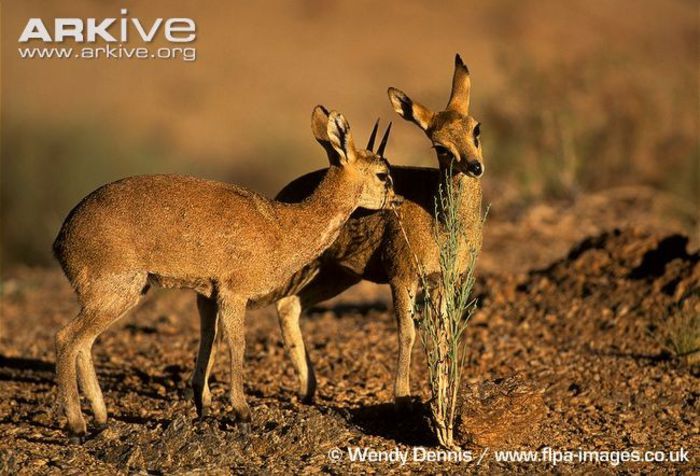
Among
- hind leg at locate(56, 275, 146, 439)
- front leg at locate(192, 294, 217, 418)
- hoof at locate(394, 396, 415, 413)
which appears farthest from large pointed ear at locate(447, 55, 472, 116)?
hind leg at locate(56, 275, 146, 439)

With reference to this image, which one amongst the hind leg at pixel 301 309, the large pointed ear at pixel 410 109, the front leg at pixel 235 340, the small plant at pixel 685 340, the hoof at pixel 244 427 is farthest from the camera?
the small plant at pixel 685 340

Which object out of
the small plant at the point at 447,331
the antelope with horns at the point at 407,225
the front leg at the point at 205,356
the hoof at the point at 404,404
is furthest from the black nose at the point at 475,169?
the front leg at the point at 205,356

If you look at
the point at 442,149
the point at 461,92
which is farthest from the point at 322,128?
the point at 461,92

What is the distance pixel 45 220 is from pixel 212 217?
43.0ft

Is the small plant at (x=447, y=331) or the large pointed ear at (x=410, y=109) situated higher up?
the large pointed ear at (x=410, y=109)

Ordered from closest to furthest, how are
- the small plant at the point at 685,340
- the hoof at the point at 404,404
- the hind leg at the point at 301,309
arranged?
the hoof at the point at 404,404, the hind leg at the point at 301,309, the small plant at the point at 685,340

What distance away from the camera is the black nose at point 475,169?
26.7ft

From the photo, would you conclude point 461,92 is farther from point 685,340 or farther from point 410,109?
point 685,340

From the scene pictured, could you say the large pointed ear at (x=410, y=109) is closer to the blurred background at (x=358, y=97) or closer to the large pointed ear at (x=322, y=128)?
the large pointed ear at (x=322, y=128)

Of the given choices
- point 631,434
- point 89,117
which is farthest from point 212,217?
point 89,117

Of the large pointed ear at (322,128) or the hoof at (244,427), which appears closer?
the hoof at (244,427)

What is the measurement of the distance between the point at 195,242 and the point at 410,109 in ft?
6.83

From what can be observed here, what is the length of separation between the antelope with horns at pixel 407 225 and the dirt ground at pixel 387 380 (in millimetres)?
781

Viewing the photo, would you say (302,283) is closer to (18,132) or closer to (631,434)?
(631,434)
